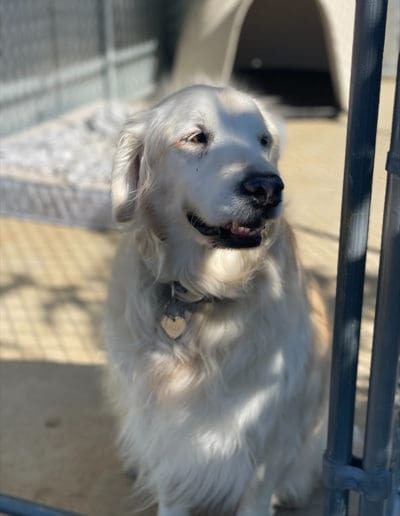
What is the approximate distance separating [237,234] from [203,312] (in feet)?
0.97

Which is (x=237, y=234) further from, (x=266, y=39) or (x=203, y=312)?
(x=266, y=39)

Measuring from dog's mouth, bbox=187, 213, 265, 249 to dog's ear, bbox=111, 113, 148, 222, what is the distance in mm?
281

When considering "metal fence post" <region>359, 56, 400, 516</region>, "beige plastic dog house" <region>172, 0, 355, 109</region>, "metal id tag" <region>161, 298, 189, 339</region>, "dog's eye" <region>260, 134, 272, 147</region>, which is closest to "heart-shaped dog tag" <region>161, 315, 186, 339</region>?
"metal id tag" <region>161, 298, 189, 339</region>

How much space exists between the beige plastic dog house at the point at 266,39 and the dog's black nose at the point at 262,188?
326cm

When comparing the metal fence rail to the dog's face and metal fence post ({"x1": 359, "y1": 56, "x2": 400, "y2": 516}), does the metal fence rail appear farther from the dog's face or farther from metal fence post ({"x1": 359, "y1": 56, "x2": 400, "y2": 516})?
the dog's face

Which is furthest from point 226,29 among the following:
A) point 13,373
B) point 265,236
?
point 265,236

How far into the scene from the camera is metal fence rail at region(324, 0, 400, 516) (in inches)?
49.2

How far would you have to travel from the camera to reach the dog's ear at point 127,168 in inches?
83.7

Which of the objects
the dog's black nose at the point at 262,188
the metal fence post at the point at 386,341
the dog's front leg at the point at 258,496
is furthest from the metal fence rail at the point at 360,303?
the dog's front leg at the point at 258,496

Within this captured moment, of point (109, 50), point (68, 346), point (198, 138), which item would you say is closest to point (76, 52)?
point (109, 50)

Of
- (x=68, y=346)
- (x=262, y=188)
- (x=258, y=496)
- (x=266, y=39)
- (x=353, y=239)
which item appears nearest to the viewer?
(x=353, y=239)

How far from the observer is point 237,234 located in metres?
1.90

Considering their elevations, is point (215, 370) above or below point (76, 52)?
above

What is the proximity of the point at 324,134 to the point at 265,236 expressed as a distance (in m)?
5.09
